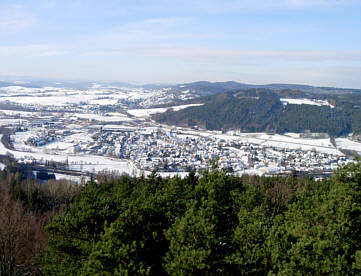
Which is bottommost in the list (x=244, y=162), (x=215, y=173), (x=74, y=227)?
(x=244, y=162)

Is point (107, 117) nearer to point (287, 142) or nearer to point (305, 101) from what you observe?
point (287, 142)

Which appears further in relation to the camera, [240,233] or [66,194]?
[66,194]

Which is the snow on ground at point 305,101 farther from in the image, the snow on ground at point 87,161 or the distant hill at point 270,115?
the snow on ground at point 87,161

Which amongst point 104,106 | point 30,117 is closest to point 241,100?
point 104,106

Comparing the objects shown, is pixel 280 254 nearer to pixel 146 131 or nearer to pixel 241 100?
pixel 146 131

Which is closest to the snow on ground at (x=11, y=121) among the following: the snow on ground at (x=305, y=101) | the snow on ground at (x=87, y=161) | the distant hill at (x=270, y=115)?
the snow on ground at (x=87, y=161)

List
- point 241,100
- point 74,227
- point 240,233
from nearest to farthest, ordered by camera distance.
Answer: point 240,233
point 74,227
point 241,100
